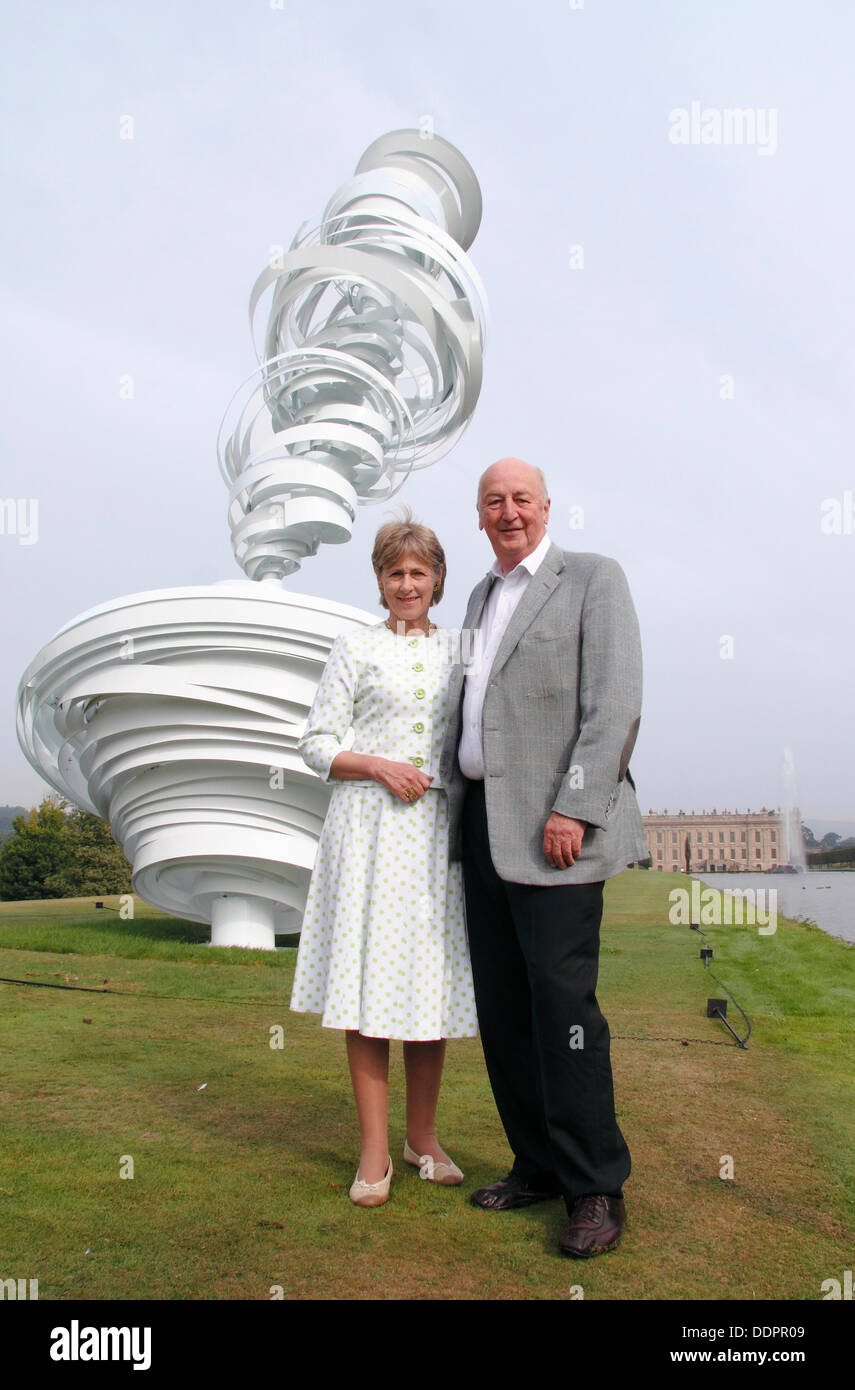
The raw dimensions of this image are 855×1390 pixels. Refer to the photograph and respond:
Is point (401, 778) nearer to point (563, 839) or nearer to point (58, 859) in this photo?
point (563, 839)

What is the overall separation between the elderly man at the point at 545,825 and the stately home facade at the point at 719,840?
74641 mm

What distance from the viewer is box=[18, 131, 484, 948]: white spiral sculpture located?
32.5 feet

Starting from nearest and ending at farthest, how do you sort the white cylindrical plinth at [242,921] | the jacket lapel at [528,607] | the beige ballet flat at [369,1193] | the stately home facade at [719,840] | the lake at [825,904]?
1. the beige ballet flat at [369,1193]
2. the jacket lapel at [528,607]
3. the white cylindrical plinth at [242,921]
4. the lake at [825,904]
5. the stately home facade at [719,840]

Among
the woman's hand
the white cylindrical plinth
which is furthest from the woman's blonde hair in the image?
the white cylindrical plinth

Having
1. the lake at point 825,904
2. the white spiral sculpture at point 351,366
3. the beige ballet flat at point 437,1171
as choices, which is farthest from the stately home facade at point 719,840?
the beige ballet flat at point 437,1171

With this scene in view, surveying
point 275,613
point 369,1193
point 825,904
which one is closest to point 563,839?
point 369,1193

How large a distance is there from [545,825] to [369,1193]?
1.10 meters

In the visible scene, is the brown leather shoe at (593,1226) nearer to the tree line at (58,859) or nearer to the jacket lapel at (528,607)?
the jacket lapel at (528,607)

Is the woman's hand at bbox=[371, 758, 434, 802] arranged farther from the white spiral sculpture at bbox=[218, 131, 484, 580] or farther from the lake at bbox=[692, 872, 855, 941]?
the lake at bbox=[692, 872, 855, 941]

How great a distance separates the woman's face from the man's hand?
85 cm

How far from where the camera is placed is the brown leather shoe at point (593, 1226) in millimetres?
2350
